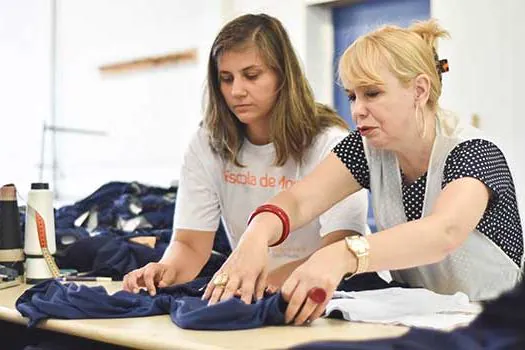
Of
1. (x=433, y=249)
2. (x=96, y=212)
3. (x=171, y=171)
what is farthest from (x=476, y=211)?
(x=171, y=171)

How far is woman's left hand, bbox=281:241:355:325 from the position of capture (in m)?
1.15

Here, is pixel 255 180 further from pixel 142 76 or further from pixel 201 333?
pixel 142 76

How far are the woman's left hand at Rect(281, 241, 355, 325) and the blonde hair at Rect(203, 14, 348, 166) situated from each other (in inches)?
23.1

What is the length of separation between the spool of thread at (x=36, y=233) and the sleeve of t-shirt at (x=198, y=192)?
290 mm

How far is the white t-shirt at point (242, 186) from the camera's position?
178cm

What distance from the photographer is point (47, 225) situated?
174cm

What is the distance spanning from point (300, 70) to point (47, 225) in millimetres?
671

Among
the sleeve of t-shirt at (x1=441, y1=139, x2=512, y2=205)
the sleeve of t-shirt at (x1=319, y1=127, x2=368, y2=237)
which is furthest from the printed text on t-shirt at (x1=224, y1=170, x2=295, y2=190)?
the sleeve of t-shirt at (x1=441, y1=139, x2=512, y2=205)

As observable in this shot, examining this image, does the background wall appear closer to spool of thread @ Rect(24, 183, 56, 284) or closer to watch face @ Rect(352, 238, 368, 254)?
spool of thread @ Rect(24, 183, 56, 284)

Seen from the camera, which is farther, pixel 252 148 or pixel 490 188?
pixel 252 148

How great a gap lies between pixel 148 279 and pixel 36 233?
39 cm

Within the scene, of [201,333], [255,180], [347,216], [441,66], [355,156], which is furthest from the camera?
[255,180]

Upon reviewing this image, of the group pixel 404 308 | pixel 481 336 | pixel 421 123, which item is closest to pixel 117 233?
pixel 421 123

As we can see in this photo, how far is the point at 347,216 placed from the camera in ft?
5.55
